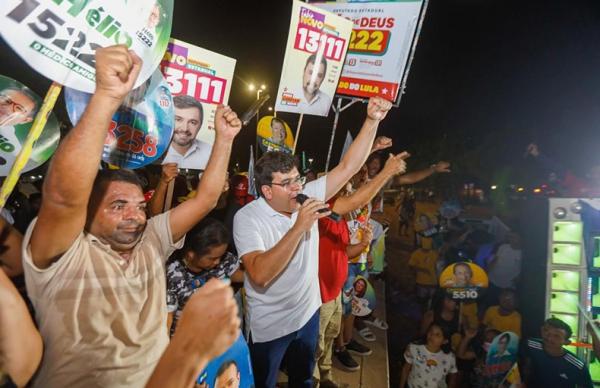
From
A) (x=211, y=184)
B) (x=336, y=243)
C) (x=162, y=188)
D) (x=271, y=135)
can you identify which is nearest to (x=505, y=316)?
(x=336, y=243)

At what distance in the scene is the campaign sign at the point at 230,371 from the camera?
1.94 meters

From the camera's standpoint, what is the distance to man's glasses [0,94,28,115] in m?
2.41

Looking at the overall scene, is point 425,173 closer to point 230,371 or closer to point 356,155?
point 356,155

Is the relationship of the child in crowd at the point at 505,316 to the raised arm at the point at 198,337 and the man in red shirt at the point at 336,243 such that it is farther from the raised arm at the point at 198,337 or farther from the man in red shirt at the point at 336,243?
the raised arm at the point at 198,337

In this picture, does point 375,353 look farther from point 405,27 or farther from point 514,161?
point 514,161

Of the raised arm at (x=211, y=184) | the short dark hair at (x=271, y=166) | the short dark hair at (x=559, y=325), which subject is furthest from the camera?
the short dark hair at (x=559, y=325)

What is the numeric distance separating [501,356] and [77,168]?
5.05 meters

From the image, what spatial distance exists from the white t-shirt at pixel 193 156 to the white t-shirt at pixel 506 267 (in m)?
5.97

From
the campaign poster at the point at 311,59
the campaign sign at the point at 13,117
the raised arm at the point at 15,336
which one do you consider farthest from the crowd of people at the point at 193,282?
the campaign poster at the point at 311,59

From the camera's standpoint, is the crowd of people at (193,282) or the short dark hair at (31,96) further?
the short dark hair at (31,96)

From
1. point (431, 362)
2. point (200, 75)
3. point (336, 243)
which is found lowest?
point (431, 362)

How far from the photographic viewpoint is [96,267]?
1.49 metres

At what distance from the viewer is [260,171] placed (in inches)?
110

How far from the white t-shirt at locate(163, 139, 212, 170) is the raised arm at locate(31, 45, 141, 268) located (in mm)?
1891
